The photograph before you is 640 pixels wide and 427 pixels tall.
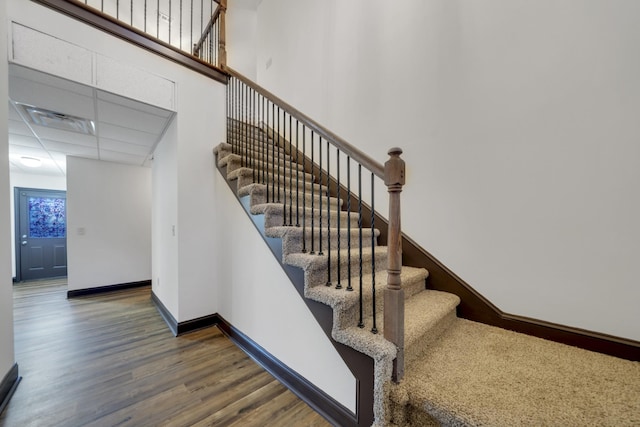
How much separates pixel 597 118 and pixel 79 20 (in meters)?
3.74

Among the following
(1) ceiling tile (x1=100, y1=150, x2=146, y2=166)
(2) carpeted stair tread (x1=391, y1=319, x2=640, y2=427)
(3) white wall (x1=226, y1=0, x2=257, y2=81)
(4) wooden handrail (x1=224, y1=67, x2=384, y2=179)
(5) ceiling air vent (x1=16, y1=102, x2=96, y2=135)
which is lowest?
(2) carpeted stair tread (x1=391, y1=319, x2=640, y2=427)

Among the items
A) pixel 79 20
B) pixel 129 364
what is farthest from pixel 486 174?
pixel 79 20

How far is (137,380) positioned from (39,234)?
605 centimetres

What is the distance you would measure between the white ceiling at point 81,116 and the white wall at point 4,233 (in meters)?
0.27

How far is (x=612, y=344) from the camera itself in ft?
4.41

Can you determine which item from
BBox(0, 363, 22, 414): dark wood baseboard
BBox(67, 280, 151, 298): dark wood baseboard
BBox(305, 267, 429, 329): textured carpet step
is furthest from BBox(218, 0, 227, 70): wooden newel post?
BBox(67, 280, 151, 298): dark wood baseboard

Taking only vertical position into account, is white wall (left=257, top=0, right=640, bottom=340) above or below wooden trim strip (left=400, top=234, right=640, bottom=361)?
above

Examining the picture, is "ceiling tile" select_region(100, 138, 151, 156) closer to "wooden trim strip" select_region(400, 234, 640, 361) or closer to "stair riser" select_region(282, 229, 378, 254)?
"stair riser" select_region(282, 229, 378, 254)

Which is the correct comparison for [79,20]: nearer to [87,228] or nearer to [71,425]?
[71,425]

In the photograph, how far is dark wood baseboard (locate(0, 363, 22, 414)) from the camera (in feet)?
4.94

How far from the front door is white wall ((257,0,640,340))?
23.6 feet

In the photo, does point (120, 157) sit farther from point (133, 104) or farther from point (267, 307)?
point (267, 307)

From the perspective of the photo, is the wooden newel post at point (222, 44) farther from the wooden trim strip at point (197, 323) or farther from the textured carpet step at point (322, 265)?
the wooden trim strip at point (197, 323)

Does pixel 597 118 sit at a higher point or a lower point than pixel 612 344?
higher
